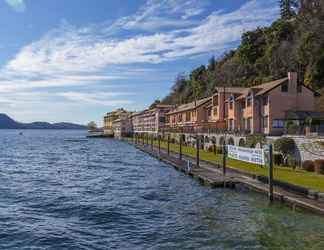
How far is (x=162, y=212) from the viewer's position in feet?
76.6

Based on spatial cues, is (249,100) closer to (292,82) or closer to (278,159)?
(292,82)

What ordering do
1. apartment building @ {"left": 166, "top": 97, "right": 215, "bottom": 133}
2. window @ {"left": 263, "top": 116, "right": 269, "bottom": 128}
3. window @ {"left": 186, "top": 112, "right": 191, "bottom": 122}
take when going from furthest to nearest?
1. window @ {"left": 186, "top": 112, "right": 191, "bottom": 122}
2. apartment building @ {"left": 166, "top": 97, "right": 215, "bottom": 133}
3. window @ {"left": 263, "top": 116, "right": 269, "bottom": 128}

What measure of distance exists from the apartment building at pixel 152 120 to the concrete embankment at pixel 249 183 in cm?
10144

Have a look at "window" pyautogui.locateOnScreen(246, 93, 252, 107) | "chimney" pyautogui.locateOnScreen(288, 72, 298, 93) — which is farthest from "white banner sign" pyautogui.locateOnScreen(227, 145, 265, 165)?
"window" pyautogui.locateOnScreen(246, 93, 252, 107)

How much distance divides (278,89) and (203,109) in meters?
41.5

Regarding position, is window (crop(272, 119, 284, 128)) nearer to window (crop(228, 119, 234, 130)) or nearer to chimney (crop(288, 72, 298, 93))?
chimney (crop(288, 72, 298, 93))

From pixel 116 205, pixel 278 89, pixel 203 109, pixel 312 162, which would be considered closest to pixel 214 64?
pixel 203 109

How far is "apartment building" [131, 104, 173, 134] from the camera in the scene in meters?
150

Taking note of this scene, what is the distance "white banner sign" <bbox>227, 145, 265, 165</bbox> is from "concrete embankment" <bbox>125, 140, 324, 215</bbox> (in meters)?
1.20

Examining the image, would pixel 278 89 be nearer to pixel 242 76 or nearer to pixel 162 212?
pixel 162 212

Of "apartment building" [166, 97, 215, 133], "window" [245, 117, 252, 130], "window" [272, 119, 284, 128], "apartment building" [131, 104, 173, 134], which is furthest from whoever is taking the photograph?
"apartment building" [131, 104, 173, 134]

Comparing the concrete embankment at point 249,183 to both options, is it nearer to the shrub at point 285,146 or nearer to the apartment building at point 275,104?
the shrub at point 285,146

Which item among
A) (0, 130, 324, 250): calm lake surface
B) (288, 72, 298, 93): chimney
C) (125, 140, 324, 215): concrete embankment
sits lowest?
(0, 130, 324, 250): calm lake surface

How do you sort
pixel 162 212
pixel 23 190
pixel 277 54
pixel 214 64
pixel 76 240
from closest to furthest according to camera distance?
pixel 76 240 < pixel 162 212 < pixel 23 190 < pixel 277 54 < pixel 214 64
